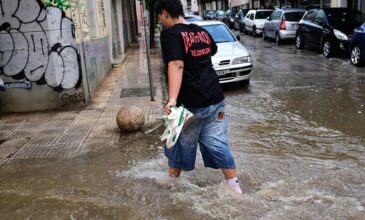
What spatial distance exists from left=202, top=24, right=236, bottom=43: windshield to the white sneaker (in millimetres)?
7497

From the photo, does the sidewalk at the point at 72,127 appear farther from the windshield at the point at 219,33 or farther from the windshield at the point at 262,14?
the windshield at the point at 262,14

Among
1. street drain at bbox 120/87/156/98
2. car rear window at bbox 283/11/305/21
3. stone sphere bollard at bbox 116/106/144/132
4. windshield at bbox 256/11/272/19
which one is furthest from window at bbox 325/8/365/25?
windshield at bbox 256/11/272/19

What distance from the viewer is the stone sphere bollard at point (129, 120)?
21.3 ft

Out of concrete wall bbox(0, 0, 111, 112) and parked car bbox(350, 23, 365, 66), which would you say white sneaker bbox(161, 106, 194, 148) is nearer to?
concrete wall bbox(0, 0, 111, 112)

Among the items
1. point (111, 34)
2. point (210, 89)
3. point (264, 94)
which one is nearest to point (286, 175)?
point (210, 89)

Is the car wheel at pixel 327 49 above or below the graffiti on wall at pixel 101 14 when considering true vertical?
below

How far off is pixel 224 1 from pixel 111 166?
210 feet

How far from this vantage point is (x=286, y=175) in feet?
15.7

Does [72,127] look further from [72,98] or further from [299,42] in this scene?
[299,42]

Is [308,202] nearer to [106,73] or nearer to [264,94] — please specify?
[264,94]

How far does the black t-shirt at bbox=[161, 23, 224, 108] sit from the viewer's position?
3668 mm

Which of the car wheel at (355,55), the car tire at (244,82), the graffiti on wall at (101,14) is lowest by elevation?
the car tire at (244,82)

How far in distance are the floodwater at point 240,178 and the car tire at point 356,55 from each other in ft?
15.3

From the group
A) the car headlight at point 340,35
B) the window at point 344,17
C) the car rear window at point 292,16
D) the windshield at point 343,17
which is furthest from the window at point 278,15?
the car headlight at point 340,35
